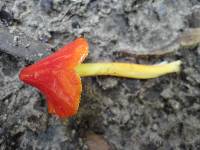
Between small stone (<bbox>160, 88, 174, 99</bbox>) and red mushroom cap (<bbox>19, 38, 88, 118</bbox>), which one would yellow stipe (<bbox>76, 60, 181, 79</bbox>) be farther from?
red mushroom cap (<bbox>19, 38, 88, 118</bbox>)

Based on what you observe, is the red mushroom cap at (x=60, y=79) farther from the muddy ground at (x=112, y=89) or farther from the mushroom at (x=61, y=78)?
the muddy ground at (x=112, y=89)

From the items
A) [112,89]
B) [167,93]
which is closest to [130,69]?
[112,89]

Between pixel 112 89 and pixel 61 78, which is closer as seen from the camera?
pixel 61 78

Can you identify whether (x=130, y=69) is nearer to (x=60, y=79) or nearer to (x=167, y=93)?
(x=167, y=93)

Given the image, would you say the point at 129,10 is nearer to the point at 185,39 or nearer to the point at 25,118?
the point at 185,39

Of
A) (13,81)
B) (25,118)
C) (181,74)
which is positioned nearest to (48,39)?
(13,81)

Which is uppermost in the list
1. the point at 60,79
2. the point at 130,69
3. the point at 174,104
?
the point at 60,79

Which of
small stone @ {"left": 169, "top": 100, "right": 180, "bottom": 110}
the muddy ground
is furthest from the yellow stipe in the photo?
small stone @ {"left": 169, "top": 100, "right": 180, "bottom": 110}
